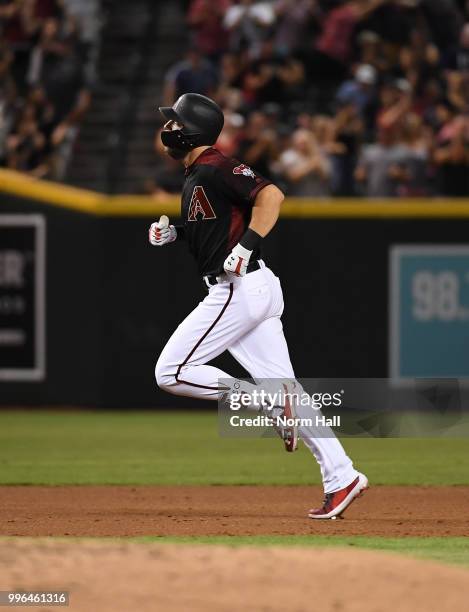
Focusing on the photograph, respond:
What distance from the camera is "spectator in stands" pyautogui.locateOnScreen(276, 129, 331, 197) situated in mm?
14258

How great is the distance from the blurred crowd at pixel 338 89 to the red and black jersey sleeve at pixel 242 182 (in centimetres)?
680

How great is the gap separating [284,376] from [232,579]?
215cm

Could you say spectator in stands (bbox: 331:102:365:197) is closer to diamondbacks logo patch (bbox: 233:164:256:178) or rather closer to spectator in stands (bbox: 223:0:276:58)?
spectator in stands (bbox: 223:0:276:58)

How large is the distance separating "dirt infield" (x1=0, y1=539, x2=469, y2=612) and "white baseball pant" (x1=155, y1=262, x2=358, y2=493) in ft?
4.47

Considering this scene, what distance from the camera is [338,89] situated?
54.2 ft

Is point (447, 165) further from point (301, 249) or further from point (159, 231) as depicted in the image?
point (159, 231)

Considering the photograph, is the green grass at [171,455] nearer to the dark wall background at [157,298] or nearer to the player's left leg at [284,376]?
the dark wall background at [157,298]

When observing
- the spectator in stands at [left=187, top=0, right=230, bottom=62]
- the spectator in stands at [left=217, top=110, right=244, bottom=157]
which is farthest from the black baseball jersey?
the spectator in stands at [left=187, top=0, right=230, bottom=62]

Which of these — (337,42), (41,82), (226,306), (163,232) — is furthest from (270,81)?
(226,306)

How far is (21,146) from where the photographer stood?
17.0 meters

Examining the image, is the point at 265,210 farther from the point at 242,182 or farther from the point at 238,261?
the point at 238,261

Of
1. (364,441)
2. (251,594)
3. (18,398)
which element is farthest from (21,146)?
(251,594)

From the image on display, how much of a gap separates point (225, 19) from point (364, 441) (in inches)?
266

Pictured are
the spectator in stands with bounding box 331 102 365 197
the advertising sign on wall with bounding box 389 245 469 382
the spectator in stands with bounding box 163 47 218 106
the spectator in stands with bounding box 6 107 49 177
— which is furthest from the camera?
the spectator in stands with bounding box 6 107 49 177
